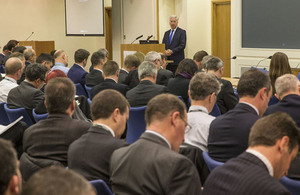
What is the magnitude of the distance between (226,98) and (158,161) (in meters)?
3.24

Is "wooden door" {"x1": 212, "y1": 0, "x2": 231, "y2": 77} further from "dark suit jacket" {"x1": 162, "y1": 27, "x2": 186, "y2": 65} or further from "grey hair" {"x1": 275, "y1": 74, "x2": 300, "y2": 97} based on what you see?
"grey hair" {"x1": 275, "y1": 74, "x2": 300, "y2": 97}

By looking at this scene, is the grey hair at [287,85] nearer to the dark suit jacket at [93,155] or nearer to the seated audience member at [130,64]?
the dark suit jacket at [93,155]

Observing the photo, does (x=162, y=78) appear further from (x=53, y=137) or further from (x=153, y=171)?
(x=153, y=171)

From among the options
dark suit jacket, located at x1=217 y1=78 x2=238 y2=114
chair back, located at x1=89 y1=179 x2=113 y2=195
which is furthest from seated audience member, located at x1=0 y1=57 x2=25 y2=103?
chair back, located at x1=89 y1=179 x2=113 y2=195

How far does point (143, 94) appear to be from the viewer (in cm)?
507

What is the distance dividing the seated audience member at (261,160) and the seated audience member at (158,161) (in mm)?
149

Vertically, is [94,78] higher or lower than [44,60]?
lower

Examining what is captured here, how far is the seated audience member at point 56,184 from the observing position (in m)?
1.19

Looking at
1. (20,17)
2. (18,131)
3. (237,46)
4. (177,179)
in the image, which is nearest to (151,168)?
(177,179)

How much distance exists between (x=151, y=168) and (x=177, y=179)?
139 millimetres

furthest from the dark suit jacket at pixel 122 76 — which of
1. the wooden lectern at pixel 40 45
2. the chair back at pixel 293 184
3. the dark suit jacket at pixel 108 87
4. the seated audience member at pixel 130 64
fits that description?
the wooden lectern at pixel 40 45

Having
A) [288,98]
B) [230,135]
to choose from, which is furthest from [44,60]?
[230,135]

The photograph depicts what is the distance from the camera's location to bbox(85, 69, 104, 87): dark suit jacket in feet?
22.1

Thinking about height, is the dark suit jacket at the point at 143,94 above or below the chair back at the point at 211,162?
above
